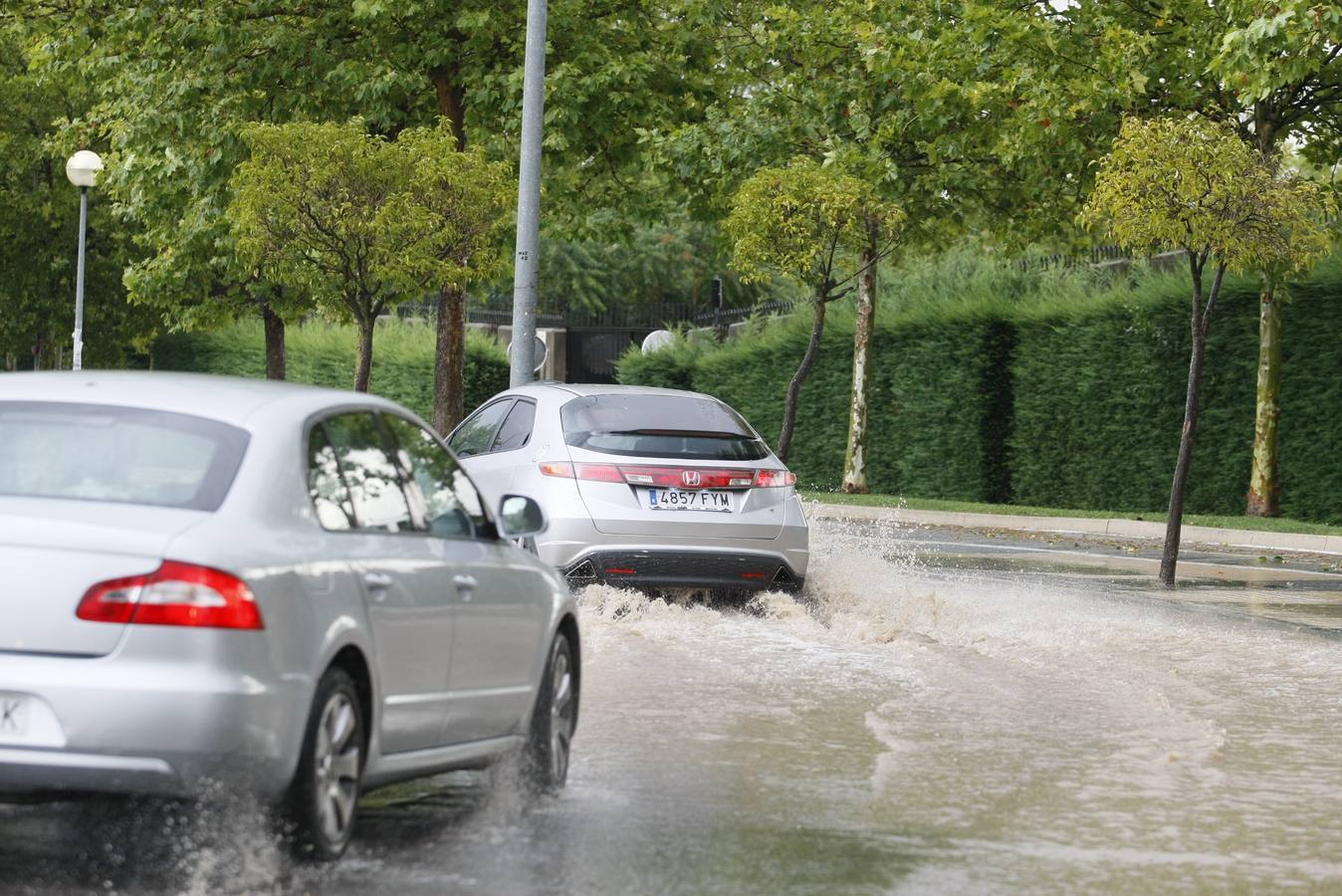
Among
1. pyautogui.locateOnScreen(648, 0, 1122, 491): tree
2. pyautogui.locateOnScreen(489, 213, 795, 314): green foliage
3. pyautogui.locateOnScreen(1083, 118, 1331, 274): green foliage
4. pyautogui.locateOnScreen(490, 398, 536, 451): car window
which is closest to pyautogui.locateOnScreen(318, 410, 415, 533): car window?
pyautogui.locateOnScreen(490, 398, 536, 451): car window

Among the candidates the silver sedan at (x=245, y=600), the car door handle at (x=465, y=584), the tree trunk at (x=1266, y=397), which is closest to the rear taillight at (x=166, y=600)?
the silver sedan at (x=245, y=600)

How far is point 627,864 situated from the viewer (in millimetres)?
6496

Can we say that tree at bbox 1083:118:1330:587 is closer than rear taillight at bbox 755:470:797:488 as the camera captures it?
No

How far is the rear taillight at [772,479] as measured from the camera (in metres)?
13.8

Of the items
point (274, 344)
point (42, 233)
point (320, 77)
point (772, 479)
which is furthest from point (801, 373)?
point (42, 233)

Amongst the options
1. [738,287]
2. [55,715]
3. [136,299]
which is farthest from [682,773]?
[738,287]

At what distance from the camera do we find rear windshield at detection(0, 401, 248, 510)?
607 cm

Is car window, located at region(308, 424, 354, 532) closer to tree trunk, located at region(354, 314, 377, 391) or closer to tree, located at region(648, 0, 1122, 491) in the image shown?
tree trunk, located at region(354, 314, 377, 391)

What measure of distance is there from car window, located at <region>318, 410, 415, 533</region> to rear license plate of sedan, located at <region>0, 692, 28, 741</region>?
1.25m

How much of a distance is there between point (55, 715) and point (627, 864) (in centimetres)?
182

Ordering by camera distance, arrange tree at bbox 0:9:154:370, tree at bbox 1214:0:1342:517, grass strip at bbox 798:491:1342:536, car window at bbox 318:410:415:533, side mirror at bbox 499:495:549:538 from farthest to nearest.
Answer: tree at bbox 0:9:154:370, grass strip at bbox 798:491:1342:536, tree at bbox 1214:0:1342:517, side mirror at bbox 499:495:549:538, car window at bbox 318:410:415:533

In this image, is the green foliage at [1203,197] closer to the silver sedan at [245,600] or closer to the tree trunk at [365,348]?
the tree trunk at [365,348]

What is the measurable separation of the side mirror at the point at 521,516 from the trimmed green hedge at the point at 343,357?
35.7 metres

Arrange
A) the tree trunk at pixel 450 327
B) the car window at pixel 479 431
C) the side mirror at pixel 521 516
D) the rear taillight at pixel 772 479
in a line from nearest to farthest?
the side mirror at pixel 521 516
the rear taillight at pixel 772 479
the car window at pixel 479 431
the tree trunk at pixel 450 327
